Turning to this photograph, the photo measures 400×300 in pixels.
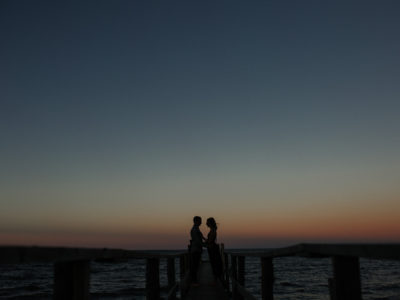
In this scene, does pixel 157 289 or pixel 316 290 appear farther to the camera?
pixel 316 290

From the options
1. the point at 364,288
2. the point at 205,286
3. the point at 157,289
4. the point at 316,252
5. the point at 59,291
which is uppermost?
the point at 316,252

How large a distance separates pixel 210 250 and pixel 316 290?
17.9 meters

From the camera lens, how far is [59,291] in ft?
7.72

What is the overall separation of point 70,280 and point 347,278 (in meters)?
1.81

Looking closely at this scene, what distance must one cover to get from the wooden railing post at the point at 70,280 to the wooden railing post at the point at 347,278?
5.60 ft

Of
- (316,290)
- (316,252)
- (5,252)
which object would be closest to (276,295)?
(316,290)

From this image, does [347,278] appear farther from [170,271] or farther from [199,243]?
[199,243]

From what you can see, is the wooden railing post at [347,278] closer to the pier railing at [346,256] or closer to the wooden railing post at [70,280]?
the pier railing at [346,256]

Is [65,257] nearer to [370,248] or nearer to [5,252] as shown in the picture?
[5,252]

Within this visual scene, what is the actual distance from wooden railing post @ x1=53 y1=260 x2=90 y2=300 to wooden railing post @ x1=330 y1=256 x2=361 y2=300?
171 cm

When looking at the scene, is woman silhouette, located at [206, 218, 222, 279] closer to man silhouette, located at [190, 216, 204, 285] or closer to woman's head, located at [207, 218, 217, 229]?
woman's head, located at [207, 218, 217, 229]

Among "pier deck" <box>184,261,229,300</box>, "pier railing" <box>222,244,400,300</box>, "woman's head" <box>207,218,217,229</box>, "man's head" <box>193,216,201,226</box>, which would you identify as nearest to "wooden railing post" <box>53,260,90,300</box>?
"pier railing" <box>222,244,400,300</box>

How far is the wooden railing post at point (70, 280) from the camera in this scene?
2361mm

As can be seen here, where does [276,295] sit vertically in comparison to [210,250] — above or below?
below
